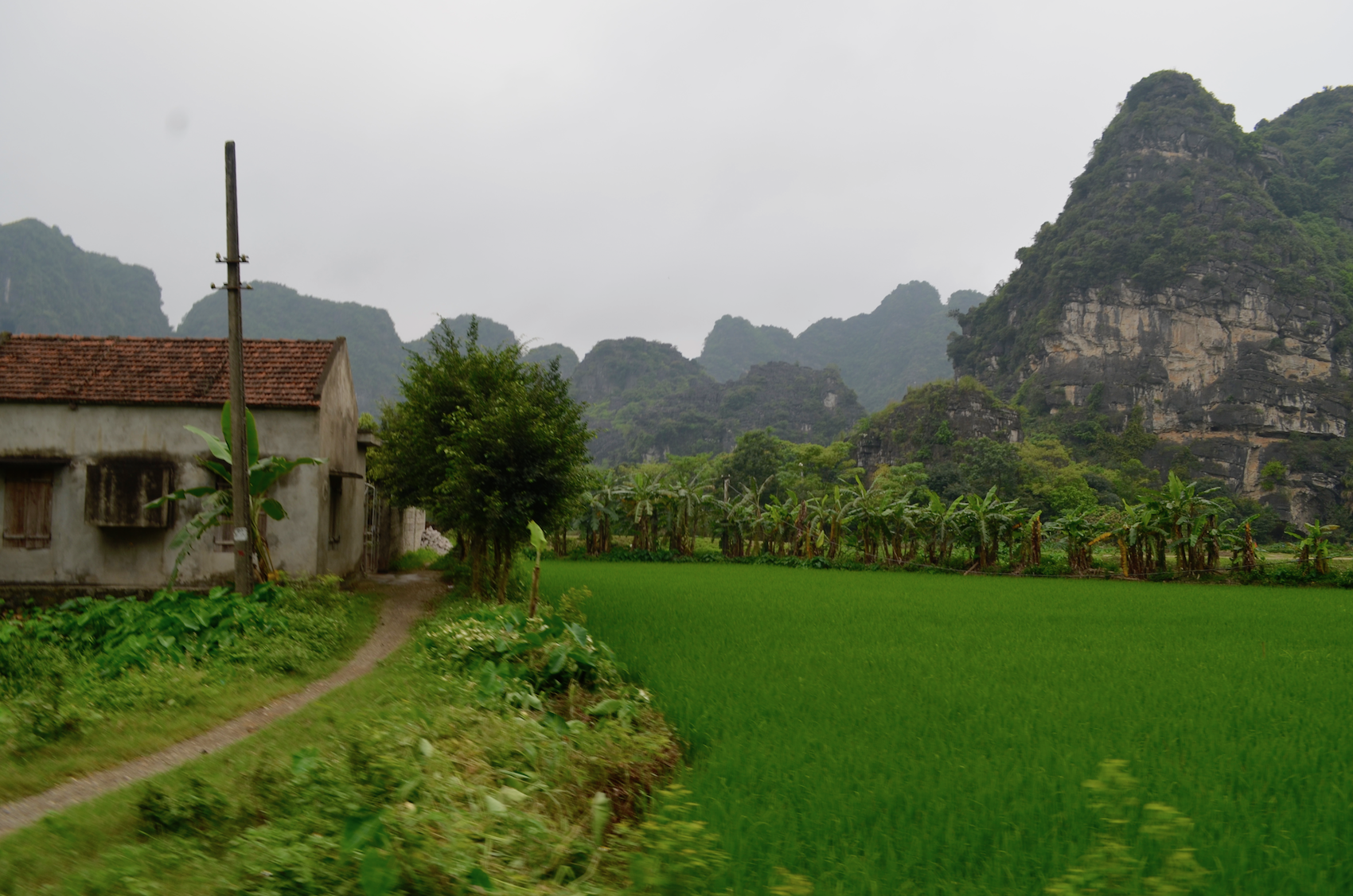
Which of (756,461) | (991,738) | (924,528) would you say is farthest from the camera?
(756,461)

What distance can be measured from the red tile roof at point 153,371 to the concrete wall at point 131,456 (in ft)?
0.77

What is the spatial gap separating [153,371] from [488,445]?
6787 mm

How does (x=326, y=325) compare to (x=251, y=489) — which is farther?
(x=326, y=325)

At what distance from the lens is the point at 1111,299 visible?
7194 centimetres

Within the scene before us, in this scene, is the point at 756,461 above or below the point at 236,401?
above

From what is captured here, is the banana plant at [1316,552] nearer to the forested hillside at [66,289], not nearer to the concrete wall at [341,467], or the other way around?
the concrete wall at [341,467]

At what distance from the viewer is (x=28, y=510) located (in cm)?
1281

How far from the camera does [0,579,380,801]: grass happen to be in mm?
5195

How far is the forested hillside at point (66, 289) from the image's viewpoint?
7569 cm

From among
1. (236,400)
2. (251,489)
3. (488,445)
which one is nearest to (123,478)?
(251,489)

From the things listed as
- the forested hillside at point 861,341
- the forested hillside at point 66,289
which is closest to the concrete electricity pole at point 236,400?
the forested hillside at point 66,289

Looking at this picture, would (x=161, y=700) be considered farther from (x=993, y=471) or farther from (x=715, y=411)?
(x=715, y=411)

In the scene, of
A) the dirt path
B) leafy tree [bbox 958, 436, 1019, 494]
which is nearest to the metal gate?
the dirt path

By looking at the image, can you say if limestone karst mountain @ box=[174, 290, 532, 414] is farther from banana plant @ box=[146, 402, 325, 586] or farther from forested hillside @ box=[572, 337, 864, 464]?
banana plant @ box=[146, 402, 325, 586]
